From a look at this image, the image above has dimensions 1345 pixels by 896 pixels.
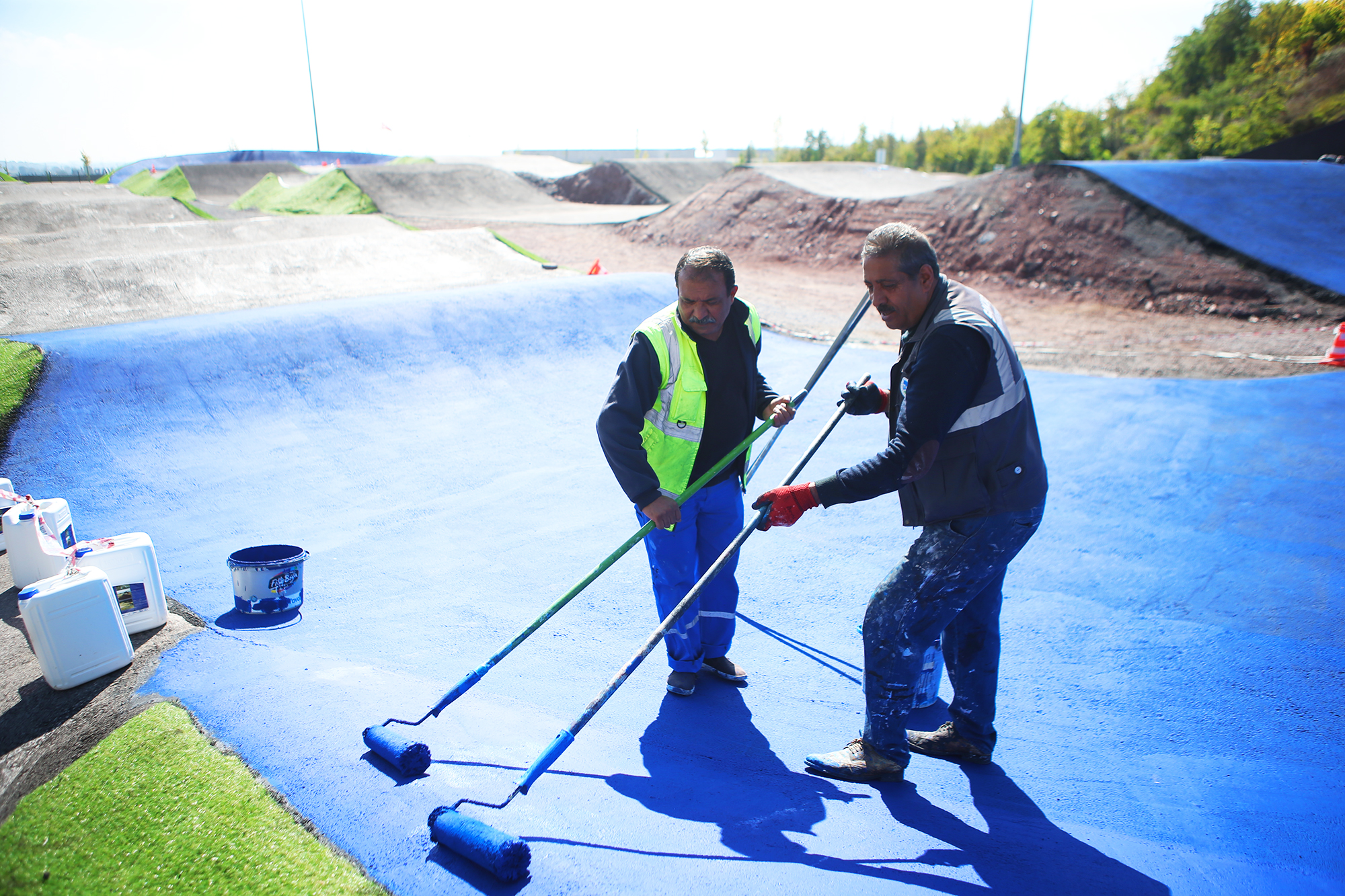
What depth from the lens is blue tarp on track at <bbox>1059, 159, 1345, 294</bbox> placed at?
1259 centimetres

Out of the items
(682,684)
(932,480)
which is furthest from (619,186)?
(932,480)

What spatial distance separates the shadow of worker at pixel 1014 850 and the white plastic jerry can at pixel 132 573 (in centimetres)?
330

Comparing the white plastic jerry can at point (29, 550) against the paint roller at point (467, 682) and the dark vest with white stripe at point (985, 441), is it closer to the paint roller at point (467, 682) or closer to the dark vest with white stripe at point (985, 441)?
the paint roller at point (467, 682)

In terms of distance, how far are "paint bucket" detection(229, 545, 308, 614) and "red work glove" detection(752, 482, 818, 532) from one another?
2.54 metres

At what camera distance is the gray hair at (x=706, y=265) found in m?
2.82

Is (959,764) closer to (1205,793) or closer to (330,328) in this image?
(1205,793)

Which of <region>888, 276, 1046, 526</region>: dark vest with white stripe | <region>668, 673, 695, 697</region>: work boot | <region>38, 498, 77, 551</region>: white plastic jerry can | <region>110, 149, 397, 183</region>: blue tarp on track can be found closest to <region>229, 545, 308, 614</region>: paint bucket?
<region>38, 498, 77, 551</region>: white plastic jerry can

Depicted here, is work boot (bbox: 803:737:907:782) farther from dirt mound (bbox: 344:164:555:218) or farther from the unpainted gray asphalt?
dirt mound (bbox: 344:164:555:218)

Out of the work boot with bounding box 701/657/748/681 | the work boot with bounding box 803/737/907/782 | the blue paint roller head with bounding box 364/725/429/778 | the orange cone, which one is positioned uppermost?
the orange cone

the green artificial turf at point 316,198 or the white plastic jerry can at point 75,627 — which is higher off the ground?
the green artificial turf at point 316,198

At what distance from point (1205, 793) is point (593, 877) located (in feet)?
6.98

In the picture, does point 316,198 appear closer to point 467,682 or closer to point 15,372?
point 15,372

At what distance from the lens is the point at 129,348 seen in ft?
20.5

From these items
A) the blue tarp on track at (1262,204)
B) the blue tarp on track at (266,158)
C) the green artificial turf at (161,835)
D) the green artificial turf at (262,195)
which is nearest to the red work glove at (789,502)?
the green artificial turf at (161,835)
